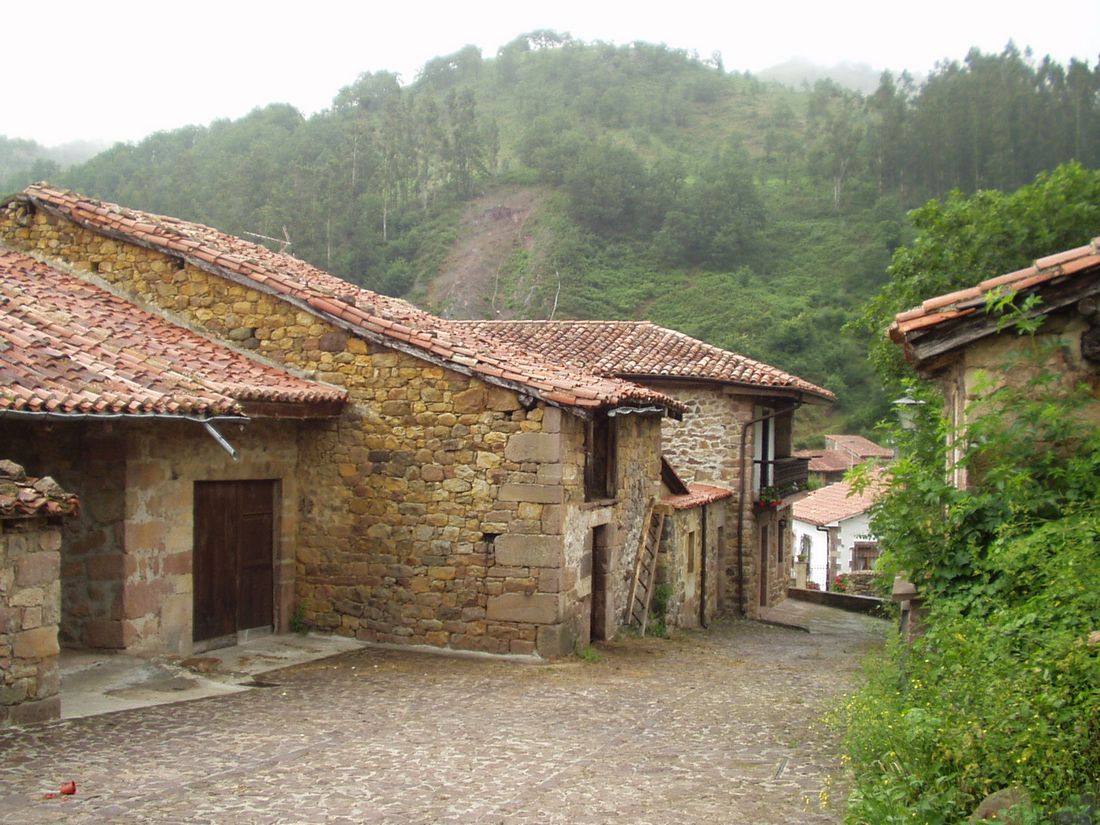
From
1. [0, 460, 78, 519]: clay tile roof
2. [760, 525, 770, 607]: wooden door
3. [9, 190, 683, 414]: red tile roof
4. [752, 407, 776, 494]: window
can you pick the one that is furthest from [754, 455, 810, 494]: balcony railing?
[0, 460, 78, 519]: clay tile roof

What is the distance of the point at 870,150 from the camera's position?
196 ft

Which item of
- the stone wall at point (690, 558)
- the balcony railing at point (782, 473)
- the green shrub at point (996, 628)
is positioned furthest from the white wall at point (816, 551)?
the green shrub at point (996, 628)

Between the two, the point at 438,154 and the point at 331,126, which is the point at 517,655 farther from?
the point at 331,126

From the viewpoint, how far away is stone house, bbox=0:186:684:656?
9.71 meters

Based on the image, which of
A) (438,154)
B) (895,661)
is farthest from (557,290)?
(895,661)

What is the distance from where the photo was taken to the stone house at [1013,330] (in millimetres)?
6859

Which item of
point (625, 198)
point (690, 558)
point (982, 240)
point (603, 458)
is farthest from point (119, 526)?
point (625, 198)

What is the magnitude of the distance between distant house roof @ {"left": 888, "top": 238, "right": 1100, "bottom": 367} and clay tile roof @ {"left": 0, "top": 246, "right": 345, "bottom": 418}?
6.09m

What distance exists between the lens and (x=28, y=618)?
7109mm

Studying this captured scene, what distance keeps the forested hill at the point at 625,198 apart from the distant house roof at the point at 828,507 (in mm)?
6007

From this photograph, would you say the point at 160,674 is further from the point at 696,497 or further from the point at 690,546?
the point at 690,546

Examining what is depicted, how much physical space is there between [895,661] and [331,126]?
197 feet

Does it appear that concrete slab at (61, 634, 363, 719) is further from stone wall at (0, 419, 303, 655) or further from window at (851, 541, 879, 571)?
window at (851, 541, 879, 571)

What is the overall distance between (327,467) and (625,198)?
4437 centimetres
